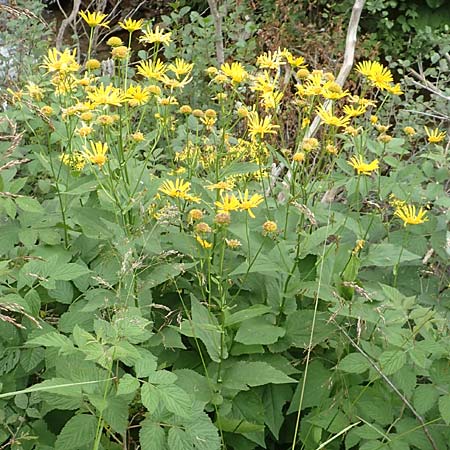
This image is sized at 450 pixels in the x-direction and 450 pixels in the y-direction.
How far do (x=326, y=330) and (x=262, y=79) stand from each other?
2.25ft

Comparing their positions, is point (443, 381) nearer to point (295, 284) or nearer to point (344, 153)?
point (295, 284)

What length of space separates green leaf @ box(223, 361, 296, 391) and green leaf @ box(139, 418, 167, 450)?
0.27 meters

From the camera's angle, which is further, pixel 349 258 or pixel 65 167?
pixel 65 167

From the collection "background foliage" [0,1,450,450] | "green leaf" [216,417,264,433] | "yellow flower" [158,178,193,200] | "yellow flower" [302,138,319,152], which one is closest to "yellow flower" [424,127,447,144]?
"background foliage" [0,1,450,450]

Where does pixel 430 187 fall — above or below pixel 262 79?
below

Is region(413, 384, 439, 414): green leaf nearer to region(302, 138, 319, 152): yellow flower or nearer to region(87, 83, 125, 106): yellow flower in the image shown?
region(302, 138, 319, 152): yellow flower

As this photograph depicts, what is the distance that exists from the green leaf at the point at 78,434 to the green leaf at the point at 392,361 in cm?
61

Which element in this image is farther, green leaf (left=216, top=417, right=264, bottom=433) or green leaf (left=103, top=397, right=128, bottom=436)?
green leaf (left=216, top=417, right=264, bottom=433)

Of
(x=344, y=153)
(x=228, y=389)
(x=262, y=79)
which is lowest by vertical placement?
(x=344, y=153)

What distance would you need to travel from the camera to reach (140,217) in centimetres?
183

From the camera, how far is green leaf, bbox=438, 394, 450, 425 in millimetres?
1506

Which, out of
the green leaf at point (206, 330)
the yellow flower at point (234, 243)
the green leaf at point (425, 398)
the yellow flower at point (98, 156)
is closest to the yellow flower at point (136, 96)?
the yellow flower at point (98, 156)

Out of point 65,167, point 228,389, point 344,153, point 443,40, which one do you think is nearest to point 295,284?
point 228,389

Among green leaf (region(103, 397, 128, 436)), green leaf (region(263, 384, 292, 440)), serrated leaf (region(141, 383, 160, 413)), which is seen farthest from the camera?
green leaf (region(263, 384, 292, 440))
